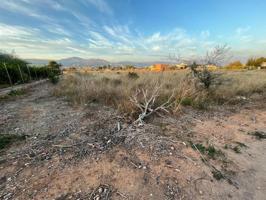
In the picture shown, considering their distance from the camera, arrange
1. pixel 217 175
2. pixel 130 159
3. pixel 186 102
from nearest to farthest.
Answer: pixel 217 175 → pixel 130 159 → pixel 186 102

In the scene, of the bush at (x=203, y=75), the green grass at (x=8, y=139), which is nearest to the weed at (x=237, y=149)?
the green grass at (x=8, y=139)

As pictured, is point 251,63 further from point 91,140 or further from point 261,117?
point 91,140

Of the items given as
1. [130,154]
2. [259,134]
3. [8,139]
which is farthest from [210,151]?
[8,139]

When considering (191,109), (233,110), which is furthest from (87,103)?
(233,110)

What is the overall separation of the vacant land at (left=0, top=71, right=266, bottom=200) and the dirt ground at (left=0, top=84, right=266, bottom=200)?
0.04ft

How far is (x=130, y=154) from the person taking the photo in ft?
8.93

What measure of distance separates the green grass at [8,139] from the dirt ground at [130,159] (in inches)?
5.9

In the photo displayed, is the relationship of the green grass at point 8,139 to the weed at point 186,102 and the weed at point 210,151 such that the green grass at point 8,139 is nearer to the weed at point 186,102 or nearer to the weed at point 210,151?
the weed at point 210,151

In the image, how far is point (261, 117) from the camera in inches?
183

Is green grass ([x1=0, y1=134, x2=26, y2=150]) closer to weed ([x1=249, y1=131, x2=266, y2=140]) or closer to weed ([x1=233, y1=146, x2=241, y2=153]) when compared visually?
weed ([x1=233, y1=146, x2=241, y2=153])

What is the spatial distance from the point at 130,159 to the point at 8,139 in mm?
2333

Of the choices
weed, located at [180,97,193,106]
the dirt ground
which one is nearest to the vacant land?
the dirt ground

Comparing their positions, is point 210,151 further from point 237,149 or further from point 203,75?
point 203,75

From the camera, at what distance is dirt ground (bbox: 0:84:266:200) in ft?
6.64
